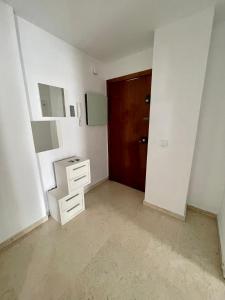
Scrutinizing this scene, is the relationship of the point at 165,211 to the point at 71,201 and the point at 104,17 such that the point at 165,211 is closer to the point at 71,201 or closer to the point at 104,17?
the point at 71,201

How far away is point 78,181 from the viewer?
5.95 feet

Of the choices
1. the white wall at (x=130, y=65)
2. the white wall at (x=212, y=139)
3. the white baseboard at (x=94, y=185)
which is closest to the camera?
the white wall at (x=212, y=139)

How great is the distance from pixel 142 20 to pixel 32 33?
3.93 feet

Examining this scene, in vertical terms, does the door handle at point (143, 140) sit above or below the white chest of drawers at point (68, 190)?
above

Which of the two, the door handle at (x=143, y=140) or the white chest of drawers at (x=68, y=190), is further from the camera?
the door handle at (x=143, y=140)

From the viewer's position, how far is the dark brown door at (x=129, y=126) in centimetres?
211

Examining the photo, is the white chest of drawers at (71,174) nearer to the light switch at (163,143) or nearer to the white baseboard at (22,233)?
the white baseboard at (22,233)

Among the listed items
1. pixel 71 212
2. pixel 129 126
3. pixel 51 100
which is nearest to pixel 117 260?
pixel 71 212

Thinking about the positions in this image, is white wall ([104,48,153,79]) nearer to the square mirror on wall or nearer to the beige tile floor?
the square mirror on wall

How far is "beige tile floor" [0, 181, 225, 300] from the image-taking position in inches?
40.8

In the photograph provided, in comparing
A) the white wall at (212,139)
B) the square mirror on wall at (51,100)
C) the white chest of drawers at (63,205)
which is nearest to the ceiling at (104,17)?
the white wall at (212,139)

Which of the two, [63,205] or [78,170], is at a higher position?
[78,170]

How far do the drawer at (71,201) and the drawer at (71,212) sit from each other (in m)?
A: 0.04

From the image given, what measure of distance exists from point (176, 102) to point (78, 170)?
58.6 inches
